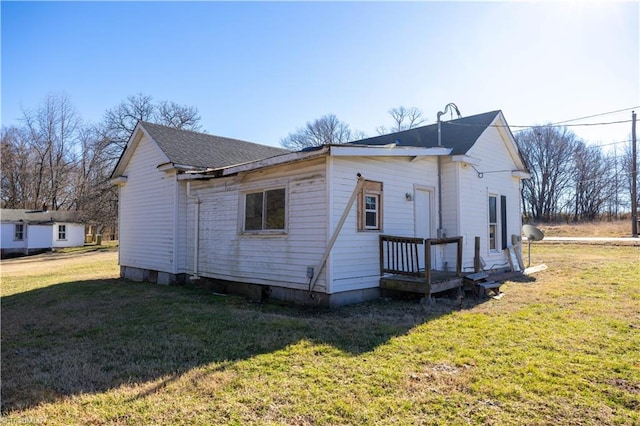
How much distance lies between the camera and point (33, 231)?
3122cm

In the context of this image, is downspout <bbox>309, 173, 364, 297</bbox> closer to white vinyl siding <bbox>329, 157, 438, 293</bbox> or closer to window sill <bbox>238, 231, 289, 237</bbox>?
white vinyl siding <bbox>329, 157, 438, 293</bbox>

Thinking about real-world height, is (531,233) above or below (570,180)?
below

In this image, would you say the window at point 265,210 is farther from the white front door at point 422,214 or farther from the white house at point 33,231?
the white house at point 33,231

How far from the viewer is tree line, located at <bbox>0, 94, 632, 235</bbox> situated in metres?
32.6

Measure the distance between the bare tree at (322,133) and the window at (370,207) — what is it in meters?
36.0

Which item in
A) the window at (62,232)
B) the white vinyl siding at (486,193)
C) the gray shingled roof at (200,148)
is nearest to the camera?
the white vinyl siding at (486,193)

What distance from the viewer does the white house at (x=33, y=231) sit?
30797mm

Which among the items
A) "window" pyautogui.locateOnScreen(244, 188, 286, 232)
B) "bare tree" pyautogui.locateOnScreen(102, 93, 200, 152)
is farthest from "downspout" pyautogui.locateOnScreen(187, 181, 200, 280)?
"bare tree" pyautogui.locateOnScreen(102, 93, 200, 152)

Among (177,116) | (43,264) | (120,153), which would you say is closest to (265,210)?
(43,264)

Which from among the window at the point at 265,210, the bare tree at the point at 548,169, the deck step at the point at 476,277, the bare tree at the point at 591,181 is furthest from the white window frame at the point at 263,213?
the bare tree at the point at 548,169

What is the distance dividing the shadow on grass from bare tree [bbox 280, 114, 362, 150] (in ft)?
121

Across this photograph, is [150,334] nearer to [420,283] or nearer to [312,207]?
[312,207]

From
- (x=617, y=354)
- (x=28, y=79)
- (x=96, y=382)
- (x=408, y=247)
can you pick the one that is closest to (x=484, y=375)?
(x=617, y=354)

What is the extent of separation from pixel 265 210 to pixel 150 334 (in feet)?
12.3
